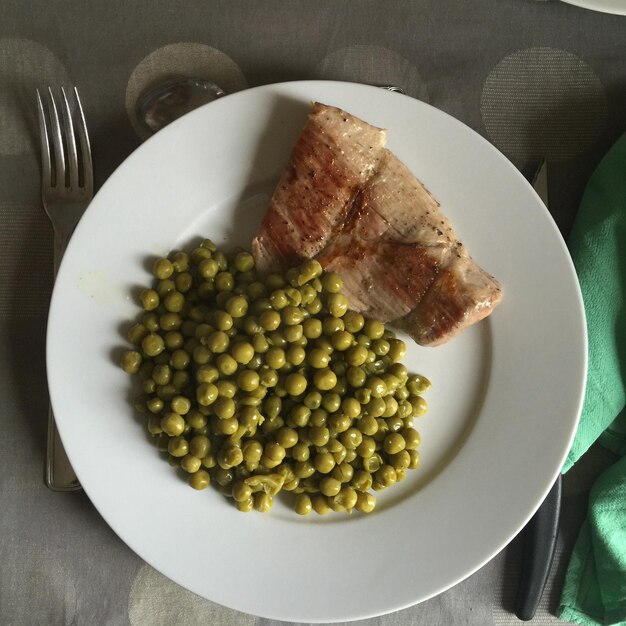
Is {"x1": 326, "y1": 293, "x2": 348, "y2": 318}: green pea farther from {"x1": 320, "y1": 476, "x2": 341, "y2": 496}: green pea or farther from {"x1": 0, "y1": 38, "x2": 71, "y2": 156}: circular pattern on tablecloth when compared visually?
{"x1": 0, "y1": 38, "x2": 71, "y2": 156}: circular pattern on tablecloth

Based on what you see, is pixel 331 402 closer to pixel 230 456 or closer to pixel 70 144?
pixel 230 456

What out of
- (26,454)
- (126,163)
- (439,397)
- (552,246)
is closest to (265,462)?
(439,397)

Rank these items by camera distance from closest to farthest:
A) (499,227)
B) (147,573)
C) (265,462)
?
(265,462) → (499,227) → (147,573)

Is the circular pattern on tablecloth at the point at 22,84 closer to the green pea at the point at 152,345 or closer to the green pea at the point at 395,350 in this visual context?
the green pea at the point at 152,345

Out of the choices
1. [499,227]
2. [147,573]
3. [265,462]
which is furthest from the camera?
[147,573]

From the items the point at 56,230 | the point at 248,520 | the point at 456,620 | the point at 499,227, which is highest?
the point at 499,227

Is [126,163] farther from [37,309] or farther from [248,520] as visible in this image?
[248,520]

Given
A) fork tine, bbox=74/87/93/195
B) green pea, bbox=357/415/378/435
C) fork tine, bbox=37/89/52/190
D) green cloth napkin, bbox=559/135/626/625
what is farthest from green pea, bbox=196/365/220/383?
green cloth napkin, bbox=559/135/626/625
